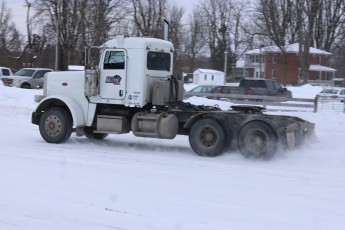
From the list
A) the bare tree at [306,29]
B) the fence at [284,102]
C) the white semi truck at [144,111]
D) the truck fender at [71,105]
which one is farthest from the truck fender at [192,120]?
the bare tree at [306,29]

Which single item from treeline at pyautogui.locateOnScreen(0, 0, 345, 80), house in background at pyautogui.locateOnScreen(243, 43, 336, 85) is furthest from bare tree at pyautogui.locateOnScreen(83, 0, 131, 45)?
house in background at pyautogui.locateOnScreen(243, 43, 336, 85)

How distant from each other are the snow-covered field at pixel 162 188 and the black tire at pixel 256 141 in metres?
0.20

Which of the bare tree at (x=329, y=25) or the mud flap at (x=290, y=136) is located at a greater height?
the bare tree at (x=329, y=25)

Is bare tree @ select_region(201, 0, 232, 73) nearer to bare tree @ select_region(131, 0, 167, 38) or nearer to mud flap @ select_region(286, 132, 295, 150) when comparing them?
bare tree @ select_region(131, 0, 167, 38)

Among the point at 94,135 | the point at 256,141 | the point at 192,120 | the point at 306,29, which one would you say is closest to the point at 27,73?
the point at 94,135

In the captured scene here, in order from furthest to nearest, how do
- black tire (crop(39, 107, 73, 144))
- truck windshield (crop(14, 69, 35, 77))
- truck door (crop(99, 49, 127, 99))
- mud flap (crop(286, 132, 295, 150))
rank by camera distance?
truck windshield (crop(14, 69, 35, 77)) < black tire (crop(39, 107, 73, 144)) < truck door (crop(99, 49, 127, 99)) < mud flap (crop(286, 132, 295, 150))

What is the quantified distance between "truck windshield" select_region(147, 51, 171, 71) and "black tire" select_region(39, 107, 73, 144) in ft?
8.14

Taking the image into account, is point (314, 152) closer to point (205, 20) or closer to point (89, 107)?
point (89, 107)

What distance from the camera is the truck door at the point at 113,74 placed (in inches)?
466

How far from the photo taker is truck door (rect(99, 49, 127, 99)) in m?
11.8

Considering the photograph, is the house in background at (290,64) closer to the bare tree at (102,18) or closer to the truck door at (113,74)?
the bare tree at (102,18)

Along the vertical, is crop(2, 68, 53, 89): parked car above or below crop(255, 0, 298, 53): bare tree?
below

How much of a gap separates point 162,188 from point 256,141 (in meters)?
3.59

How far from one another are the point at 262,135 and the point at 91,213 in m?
5.27
